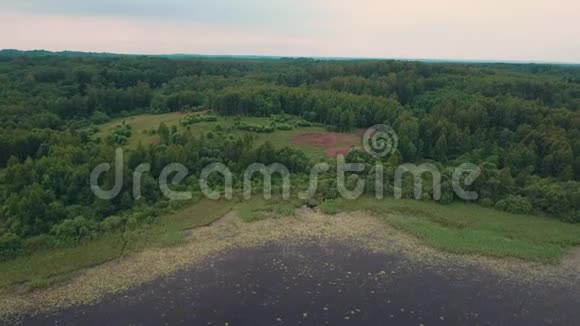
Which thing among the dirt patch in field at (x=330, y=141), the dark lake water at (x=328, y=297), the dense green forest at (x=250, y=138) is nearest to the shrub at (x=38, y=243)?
the dense green forest at (x=250, y=138)

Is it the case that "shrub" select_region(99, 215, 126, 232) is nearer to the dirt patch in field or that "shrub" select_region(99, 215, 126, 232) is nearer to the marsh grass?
the marsh grass

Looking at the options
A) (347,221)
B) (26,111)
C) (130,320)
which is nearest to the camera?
(130,320)

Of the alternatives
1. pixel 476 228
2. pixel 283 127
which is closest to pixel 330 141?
pixel 283 127

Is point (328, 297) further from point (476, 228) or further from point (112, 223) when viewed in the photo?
point (112, 223)

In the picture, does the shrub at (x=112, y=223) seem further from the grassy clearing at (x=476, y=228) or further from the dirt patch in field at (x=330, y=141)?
the dirt patch in field at (x=330, y=141)

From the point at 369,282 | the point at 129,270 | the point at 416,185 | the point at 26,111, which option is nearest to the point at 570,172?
the point at 416,185

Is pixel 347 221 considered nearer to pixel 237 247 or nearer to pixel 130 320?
pixel 237 247
